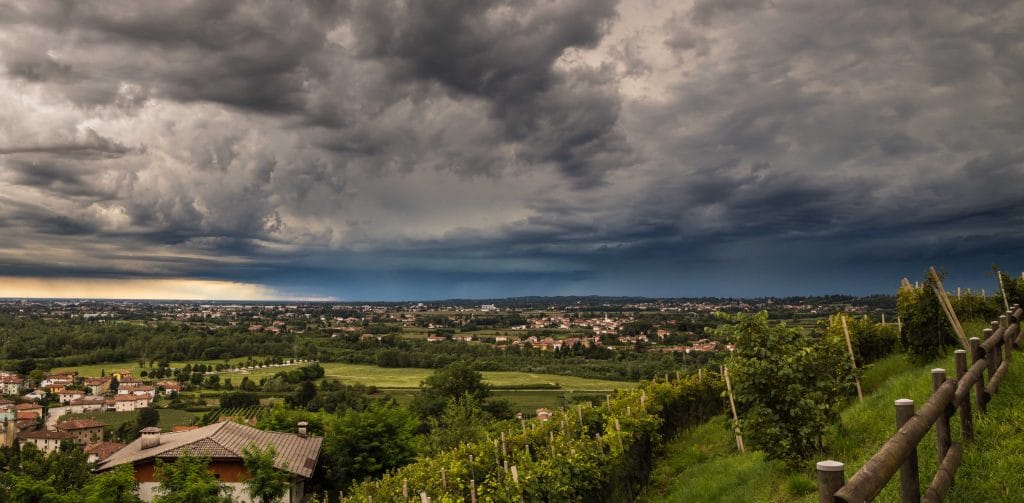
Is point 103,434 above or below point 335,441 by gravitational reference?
below

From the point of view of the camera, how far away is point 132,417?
92.9 metres

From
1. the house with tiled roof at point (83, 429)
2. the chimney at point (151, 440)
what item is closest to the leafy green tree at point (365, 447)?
the chimney at point (151, 440)

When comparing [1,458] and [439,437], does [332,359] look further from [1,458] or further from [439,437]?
[439,437]

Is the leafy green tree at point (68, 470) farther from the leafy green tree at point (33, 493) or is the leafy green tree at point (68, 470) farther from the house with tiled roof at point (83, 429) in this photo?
the house with tiled roof at point (83, 429)

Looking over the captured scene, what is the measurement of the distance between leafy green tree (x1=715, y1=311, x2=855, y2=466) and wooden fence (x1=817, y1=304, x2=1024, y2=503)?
211cm

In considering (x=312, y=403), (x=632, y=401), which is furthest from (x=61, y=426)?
(x=632, y=401)

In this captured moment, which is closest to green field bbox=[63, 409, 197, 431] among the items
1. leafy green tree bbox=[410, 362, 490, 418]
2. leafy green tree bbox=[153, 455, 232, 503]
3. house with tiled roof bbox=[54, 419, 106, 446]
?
house with tiled roof bbox=[54, 419, 106, 446]

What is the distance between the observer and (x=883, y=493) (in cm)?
544

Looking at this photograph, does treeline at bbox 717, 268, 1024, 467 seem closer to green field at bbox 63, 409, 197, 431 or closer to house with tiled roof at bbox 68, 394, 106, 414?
green field at bbox 63, 409, 197, 431

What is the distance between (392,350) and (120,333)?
9448 centimetres

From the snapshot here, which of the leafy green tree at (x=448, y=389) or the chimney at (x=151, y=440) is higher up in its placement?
the chimney at (x=151, y=440)

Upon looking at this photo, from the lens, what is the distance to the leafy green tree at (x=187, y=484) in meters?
18.3

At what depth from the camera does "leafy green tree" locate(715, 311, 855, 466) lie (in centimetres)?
859

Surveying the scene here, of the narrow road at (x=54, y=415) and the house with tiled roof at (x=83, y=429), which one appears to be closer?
the house with tiled roof at (x=83, y=429)
